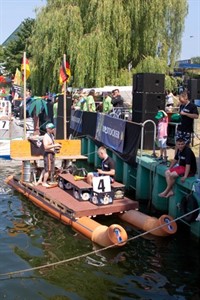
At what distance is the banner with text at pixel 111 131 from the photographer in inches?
555

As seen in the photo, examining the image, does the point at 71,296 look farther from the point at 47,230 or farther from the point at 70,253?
the point at 47,230

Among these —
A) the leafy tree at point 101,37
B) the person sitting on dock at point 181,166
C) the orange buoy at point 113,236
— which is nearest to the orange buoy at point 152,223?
the orange buoy at point 113,236

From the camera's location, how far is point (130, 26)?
27109mm

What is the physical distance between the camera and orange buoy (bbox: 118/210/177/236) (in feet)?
30.0

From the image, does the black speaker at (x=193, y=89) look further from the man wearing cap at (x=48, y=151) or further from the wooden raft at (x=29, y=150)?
the man wearing cap at (x=48, y=151)

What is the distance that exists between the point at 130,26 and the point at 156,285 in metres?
22.1

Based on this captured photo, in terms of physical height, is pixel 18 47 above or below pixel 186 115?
above

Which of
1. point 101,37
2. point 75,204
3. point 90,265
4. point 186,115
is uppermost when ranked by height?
point 101,37

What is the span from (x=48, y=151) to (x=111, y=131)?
12.0 ft

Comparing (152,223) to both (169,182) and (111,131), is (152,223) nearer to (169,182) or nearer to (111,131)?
(169,182)

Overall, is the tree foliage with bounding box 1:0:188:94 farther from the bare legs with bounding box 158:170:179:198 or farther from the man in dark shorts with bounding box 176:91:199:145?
the bare legs with bounding box 158:170:179:198

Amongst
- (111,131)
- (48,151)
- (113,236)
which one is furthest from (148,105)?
(113,236)

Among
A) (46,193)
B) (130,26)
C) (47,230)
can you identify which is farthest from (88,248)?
(130,26)

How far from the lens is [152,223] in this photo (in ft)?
31.1
